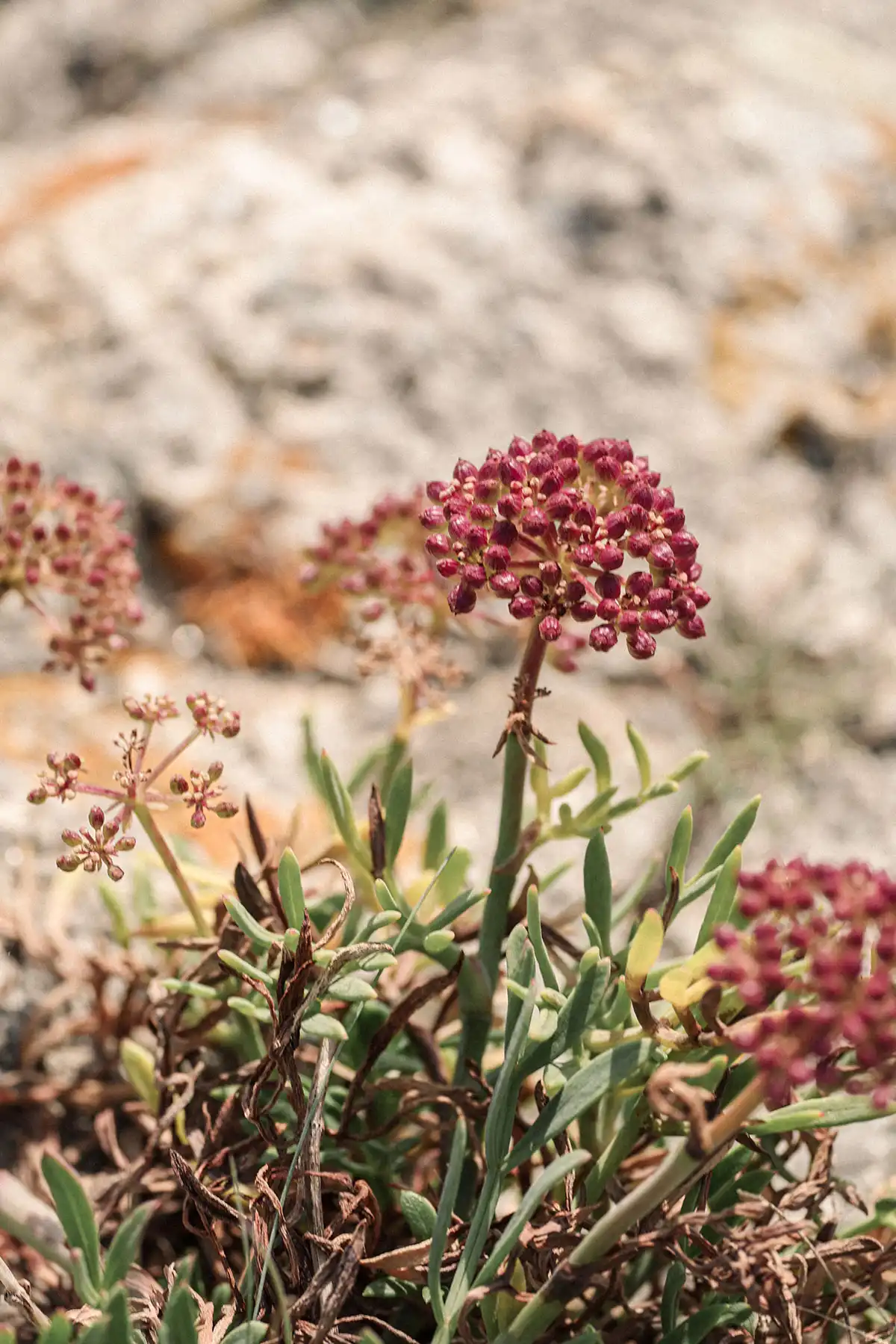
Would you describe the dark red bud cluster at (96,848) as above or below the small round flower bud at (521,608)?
below

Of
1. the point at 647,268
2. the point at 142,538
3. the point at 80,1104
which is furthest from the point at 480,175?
the point at 80,1104

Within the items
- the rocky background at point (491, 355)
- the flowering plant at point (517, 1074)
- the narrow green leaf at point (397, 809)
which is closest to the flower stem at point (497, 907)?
the flowering plant at point (517, 1074)

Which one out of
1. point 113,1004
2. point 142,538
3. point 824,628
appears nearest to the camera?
point 113,1004

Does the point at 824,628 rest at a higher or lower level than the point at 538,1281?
higher

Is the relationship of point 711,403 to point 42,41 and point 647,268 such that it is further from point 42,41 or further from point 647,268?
point 42,41

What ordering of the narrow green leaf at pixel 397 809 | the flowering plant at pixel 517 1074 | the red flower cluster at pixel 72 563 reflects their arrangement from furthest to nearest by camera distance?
the red flower cluster at pixel 72 563, the narrow green leaf at pixel 397 809, the flowering plant at pixel 517 1074

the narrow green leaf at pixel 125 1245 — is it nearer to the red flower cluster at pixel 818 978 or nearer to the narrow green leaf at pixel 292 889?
the narrow green leaf at pixel 292 889

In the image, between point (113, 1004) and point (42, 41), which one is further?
point (42, 41)
